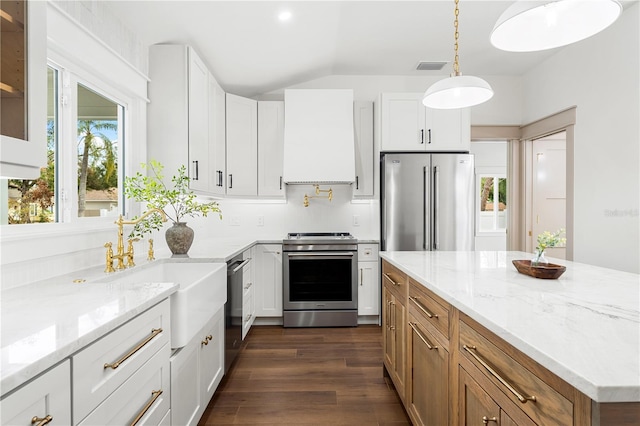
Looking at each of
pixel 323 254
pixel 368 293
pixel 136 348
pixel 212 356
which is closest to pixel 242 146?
pixel 323 254

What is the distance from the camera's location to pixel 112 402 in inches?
40.2

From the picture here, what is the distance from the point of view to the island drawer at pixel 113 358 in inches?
34.9

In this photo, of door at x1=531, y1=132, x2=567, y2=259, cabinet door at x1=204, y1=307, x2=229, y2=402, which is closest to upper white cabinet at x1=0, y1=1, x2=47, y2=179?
cabinet door at x1=204, y1=307, x2=229, y2=402

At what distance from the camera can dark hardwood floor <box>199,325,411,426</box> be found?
2.08m

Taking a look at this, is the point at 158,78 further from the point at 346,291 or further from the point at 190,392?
the point at 346,291

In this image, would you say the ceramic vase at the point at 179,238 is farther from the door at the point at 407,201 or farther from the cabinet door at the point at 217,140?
the door at the point at 407,201

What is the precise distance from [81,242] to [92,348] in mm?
1152

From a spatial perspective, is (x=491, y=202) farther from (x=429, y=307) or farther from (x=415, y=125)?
(x=429, y=307)

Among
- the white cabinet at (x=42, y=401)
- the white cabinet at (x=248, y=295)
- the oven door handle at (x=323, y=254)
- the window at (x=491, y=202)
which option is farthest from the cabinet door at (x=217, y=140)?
the window at (x=491, y=202)

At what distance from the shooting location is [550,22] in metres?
1.33

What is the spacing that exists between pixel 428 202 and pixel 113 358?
3159mm

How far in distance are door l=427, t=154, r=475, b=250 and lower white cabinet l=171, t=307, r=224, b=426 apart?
236 cm

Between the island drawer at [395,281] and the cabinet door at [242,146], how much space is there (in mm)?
1989

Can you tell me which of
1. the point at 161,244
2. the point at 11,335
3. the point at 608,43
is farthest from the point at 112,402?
the point at 608,43
